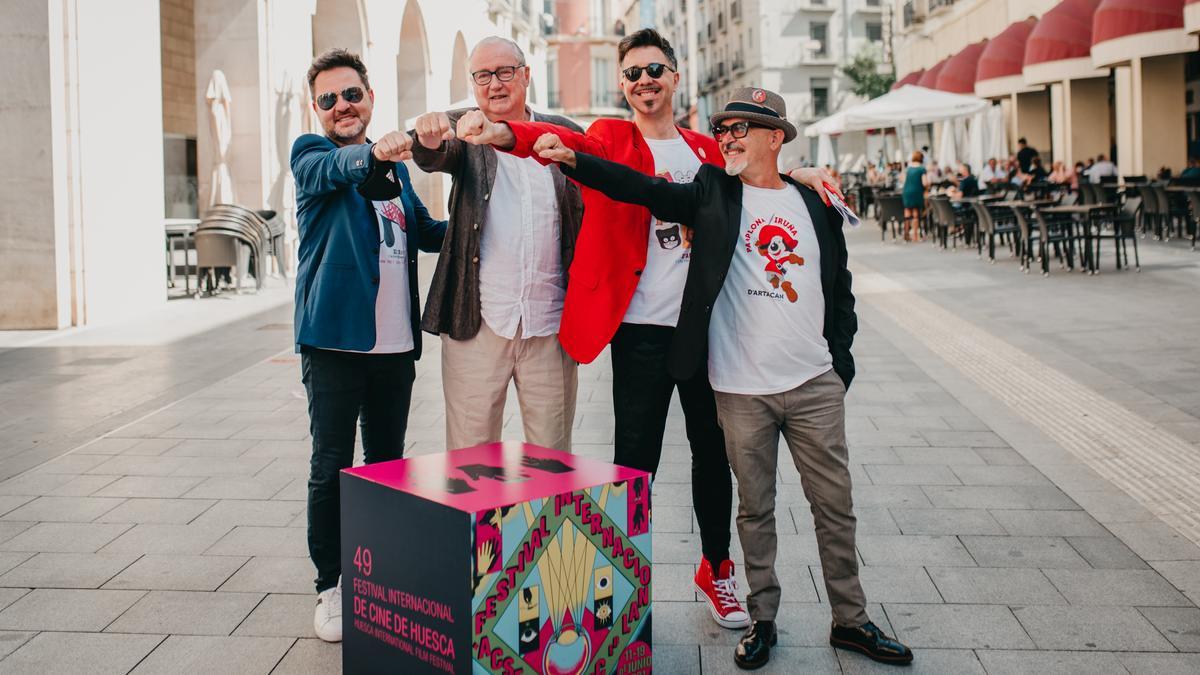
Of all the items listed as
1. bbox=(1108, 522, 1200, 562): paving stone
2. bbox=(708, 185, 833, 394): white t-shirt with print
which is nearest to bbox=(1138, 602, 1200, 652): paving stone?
bbox=(1108, 522, 1200, 562): paving stone

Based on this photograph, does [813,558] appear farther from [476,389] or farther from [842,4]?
[842,4]

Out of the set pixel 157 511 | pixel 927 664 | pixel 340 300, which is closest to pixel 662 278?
pixel 340 300

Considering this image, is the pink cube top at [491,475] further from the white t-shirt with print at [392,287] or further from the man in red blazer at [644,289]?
the white t-shirt with print at [392,287]

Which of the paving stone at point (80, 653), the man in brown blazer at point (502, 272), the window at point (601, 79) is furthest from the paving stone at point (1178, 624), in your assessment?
the window at point (601, 79)

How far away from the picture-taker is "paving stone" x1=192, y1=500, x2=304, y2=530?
5215mm

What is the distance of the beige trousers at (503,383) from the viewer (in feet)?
12.9

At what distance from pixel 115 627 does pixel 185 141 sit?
58.0ft

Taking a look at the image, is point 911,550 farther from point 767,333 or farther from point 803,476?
point 767,333

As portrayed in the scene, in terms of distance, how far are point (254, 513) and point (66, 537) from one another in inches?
30.5

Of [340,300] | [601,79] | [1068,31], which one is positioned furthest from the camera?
[601,79]

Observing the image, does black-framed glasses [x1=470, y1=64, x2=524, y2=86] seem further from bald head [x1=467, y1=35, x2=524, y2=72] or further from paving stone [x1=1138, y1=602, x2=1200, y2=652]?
paving stone [x1=1138, y1=602, x2=1200, y2=652]

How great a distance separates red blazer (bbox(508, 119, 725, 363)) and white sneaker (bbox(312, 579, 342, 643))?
1.10 m

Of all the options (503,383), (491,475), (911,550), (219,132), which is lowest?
(911,550)

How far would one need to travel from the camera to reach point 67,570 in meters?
4.57
